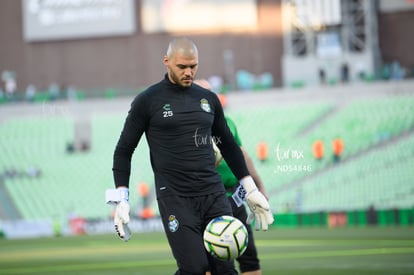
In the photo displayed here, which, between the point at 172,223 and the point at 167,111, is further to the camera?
the point at 167,111

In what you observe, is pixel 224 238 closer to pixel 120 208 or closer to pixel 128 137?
pixel 120 208

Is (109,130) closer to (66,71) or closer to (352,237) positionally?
(66,71)

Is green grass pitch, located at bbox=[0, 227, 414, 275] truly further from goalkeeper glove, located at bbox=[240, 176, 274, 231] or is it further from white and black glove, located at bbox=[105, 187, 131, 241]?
white and black glove, located at bbox=[105, 187, 131, 241]

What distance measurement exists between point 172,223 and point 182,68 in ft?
4.76

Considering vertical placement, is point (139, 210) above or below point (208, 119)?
below

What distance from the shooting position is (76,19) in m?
55.9

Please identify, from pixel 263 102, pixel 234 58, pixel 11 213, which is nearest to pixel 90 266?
pixel 11 213

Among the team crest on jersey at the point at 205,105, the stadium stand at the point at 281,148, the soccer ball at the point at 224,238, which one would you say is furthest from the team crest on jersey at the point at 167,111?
the stadium stand at the point at 281,148

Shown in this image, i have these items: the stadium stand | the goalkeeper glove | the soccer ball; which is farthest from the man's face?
the stadium stand

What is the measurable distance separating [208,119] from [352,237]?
18.1m

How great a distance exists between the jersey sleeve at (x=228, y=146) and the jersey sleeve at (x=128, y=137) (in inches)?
30.5

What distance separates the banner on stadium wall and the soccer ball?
4726 cm

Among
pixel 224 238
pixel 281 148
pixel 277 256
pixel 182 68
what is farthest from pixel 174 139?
pixel 281 148

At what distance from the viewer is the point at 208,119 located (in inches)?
347
